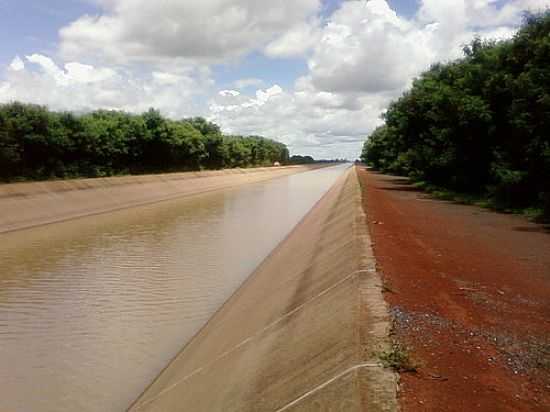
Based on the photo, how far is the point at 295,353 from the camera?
22.3 ft

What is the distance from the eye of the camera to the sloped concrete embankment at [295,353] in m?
5.20

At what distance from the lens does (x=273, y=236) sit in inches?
990

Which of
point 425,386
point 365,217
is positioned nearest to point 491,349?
point 425,386

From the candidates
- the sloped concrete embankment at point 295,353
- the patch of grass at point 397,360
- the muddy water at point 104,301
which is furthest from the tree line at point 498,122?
the patch of grass at point 397,360

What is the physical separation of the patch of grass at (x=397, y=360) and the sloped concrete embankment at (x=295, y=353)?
0.09m

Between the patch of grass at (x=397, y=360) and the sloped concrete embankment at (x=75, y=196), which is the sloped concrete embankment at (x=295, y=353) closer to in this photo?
the patch of grass at (x=397, y=360)

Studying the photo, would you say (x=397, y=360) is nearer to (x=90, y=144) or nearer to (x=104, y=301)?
(x=104, y=301)

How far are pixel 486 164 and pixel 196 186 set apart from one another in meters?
37.9

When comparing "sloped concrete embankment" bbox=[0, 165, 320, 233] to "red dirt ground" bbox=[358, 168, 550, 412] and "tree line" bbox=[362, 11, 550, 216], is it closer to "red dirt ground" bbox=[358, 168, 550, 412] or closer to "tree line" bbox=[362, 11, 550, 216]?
"red dirt ground" bbox=[358, 168, 550, 412]

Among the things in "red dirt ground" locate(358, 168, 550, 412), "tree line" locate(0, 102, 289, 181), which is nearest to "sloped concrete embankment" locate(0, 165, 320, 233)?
"tree line" locate(0, 102, 289, 181)

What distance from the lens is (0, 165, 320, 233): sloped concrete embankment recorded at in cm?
2903

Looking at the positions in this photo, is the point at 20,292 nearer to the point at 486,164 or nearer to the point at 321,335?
the point at 321,335

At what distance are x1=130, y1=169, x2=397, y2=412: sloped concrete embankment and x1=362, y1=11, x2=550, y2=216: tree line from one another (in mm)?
15049

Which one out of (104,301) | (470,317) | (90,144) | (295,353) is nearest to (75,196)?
(90,144)
